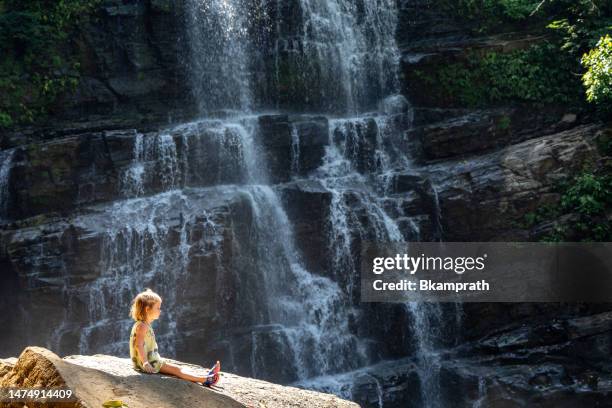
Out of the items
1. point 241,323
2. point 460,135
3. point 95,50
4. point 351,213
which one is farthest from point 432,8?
point 241,323

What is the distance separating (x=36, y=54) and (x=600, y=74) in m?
12.5

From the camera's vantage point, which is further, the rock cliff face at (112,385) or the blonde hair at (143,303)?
the blonde hair at (143,303)

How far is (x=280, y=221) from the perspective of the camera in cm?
1454

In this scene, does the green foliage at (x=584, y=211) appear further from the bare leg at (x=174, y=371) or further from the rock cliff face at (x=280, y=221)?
the bare leg at (x=174, y=371)

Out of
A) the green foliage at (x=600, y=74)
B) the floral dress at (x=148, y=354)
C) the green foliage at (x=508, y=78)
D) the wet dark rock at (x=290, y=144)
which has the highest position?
the green foliage at (x=508, y=78)

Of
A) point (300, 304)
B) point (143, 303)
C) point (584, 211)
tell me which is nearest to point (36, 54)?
point (300, 304)

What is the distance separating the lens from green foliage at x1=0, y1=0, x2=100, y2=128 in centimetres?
1595

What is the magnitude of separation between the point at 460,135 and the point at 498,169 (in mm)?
Answer: 1496

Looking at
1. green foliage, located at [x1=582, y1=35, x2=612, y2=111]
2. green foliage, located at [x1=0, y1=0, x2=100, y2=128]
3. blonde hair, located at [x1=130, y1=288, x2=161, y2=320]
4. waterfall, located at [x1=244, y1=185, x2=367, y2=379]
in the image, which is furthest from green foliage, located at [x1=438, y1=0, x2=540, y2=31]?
blonde hair, located at [x1=130, y1=288, x2=161, y2=320]

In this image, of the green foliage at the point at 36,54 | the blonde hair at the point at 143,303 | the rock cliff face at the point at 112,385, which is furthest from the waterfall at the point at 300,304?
the blonde hair at the point at 143,303

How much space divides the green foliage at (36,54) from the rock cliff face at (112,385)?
37.6ft

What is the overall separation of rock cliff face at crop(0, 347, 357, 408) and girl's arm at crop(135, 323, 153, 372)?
0.09 meters

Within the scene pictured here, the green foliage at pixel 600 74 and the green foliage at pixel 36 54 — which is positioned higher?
the green foliage at pixel 36 54

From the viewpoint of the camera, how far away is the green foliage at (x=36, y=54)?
15953 mm
